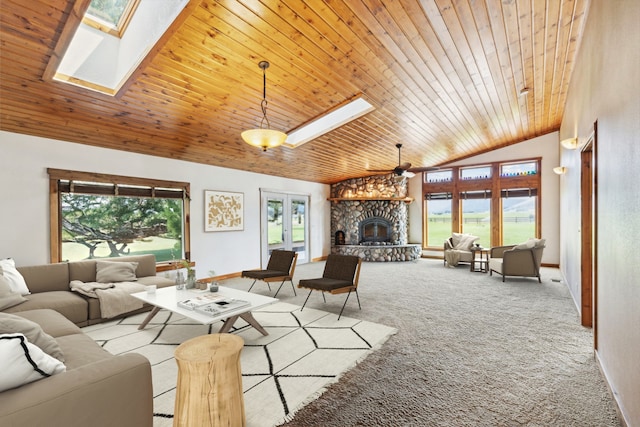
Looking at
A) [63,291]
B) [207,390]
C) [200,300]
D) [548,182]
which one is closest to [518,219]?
[548,182]

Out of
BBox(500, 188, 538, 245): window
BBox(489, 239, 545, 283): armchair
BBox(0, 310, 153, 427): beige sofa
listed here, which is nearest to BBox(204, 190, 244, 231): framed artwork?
BBox(0, 310, 153, 427): beige sofa

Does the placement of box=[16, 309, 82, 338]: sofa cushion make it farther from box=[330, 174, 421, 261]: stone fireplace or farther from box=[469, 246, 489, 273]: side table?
box=[469, 246, 489, 273]: side table

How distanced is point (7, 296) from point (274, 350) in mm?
2663

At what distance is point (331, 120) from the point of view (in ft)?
16.8

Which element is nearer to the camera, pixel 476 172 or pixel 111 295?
pixel 111 295

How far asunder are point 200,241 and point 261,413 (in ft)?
14.2

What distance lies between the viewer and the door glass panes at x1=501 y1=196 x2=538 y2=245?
782 centimetres

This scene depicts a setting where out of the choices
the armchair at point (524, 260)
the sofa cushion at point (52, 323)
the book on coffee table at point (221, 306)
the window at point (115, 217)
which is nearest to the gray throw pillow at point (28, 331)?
the sofa cushion at point (52, 323)

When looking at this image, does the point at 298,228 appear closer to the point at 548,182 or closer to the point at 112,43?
the point at 112,43

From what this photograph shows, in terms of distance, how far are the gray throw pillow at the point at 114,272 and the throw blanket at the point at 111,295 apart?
0.49ft

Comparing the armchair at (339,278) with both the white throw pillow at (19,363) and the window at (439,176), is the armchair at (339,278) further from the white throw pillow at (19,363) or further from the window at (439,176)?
the window at (439,176)

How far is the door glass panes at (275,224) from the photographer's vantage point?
7.29 m

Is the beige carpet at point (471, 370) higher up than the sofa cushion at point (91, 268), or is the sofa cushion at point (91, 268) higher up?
the sofa cushion at point (91, 268)

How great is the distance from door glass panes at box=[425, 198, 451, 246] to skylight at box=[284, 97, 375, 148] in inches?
210
